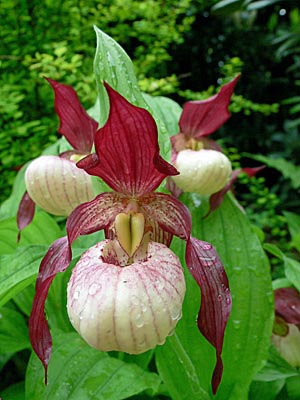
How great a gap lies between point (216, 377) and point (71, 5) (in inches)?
51.3

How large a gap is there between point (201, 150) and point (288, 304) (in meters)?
0.34

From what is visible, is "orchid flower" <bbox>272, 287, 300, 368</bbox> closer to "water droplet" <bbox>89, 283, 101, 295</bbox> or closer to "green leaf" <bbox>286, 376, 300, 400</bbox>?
"green leaf" <bbox>286, 376, 300, 400</bbox>

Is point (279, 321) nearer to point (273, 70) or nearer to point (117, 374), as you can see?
point (117, 374)

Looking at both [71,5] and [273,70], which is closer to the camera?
[71,5]

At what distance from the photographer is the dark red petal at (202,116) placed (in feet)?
3.33

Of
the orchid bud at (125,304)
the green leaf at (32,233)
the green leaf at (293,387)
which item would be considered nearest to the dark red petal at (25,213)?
the green leaf at (32,233)

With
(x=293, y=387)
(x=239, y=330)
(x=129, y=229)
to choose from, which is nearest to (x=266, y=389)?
(x=293, y=387)

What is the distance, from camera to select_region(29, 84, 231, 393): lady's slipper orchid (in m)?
0.50

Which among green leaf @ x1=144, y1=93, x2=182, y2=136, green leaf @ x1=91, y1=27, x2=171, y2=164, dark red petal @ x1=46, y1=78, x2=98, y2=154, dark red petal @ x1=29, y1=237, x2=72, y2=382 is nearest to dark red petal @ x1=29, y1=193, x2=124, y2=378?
dark red petal @ x1=29, y1=237, x2=72, y2=382

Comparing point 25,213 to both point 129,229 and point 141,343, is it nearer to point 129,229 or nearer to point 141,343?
point 129,229

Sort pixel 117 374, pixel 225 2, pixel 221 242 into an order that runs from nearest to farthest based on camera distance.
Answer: pixel 117 374 < pixel 221 242 < pixel 225 2

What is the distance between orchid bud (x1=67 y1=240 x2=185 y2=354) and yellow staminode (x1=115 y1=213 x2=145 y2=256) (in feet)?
0.27

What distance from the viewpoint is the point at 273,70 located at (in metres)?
3.10

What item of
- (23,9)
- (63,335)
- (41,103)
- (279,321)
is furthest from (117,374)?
(23,9)
